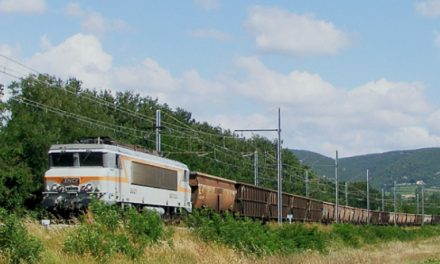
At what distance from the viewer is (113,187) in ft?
112

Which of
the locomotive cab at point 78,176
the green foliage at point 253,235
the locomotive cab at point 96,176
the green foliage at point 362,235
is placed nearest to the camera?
the green foliage at point 253,235

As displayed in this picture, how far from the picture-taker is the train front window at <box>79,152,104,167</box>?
34303 mm

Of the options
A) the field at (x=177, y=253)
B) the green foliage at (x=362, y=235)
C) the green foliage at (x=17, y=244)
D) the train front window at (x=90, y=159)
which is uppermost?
the train front window at (x=90, y=159)

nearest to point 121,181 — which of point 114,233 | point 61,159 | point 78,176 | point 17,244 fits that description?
point 78,176

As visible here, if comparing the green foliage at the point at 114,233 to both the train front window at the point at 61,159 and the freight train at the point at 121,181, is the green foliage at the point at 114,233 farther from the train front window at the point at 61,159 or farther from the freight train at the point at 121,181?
the train front window at the point at 61,159

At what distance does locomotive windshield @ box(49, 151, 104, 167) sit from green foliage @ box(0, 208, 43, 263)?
16.4m

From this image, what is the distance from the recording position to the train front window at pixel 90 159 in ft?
113

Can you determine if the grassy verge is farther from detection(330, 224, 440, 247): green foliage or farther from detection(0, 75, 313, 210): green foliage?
detection(0, 75, 313, 210): green foliage

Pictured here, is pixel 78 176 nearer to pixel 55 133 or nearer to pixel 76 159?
pixel 76 159

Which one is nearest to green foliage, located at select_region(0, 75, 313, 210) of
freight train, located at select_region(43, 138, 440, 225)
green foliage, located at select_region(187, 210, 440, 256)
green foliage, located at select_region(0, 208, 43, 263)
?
freight train, located at select_region(43, 138, 440, 225)

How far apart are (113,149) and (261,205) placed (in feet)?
Result: 83.4

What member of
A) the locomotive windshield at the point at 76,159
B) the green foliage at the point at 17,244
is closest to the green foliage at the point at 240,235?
the locomotive windshield at the point at 76,159

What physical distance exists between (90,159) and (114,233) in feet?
44.0

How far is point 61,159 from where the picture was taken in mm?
35062
